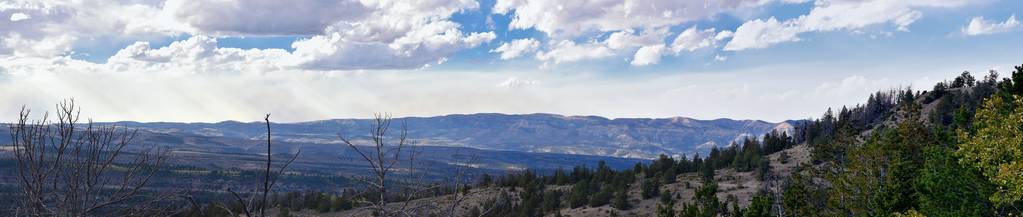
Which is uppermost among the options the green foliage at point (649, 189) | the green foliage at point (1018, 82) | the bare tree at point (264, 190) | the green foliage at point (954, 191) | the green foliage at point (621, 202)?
the green foliage at point (1018, 82)

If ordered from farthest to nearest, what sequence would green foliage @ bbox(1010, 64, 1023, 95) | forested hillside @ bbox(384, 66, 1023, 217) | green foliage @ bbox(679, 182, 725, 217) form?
green foliage @ bbox(679, 182, 725, 217), green foliage @ bbox(1010, 64, 1023, 95), forested hillside @ bbox(384, 66, 1023, 217)

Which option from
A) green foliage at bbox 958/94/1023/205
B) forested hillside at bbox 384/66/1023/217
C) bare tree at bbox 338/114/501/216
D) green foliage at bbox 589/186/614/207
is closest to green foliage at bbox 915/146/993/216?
forested hillside at bbox 384/66/1023/217

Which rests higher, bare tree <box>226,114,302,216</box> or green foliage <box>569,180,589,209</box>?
bare tree <box>226,114,302,216</box>

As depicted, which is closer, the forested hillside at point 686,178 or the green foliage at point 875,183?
the forested hillside at point 686,178

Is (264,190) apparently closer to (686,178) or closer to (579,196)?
(579,196)

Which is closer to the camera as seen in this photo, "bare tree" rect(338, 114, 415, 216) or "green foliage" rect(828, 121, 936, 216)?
"bare tree" rect(338, 114, 415, 216)

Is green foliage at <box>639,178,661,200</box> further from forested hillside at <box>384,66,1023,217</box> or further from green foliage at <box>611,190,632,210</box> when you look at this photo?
green foliage at <box>611,190,632,210</box>

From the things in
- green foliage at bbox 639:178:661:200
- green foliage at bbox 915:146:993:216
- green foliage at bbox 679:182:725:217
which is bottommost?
green foliage at bbox 639:178:661:200

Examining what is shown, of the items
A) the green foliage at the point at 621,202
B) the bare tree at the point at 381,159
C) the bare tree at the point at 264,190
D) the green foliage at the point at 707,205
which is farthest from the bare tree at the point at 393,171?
the green foliage at the point at 621,202

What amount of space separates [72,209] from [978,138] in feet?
85.3

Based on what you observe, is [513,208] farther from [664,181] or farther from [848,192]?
[848,192]

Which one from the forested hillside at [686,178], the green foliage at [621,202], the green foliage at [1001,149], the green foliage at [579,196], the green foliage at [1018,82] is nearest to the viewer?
the forested hillside at [686,178]

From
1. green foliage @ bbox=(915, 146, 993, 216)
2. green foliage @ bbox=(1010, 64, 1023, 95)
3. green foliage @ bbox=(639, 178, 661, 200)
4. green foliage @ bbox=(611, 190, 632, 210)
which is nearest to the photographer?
green foliage @ bbox=(915, 146, 993, 216)

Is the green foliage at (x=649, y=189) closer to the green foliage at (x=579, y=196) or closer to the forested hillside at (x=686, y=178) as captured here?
the forested hillside at (x=686, y=178)
